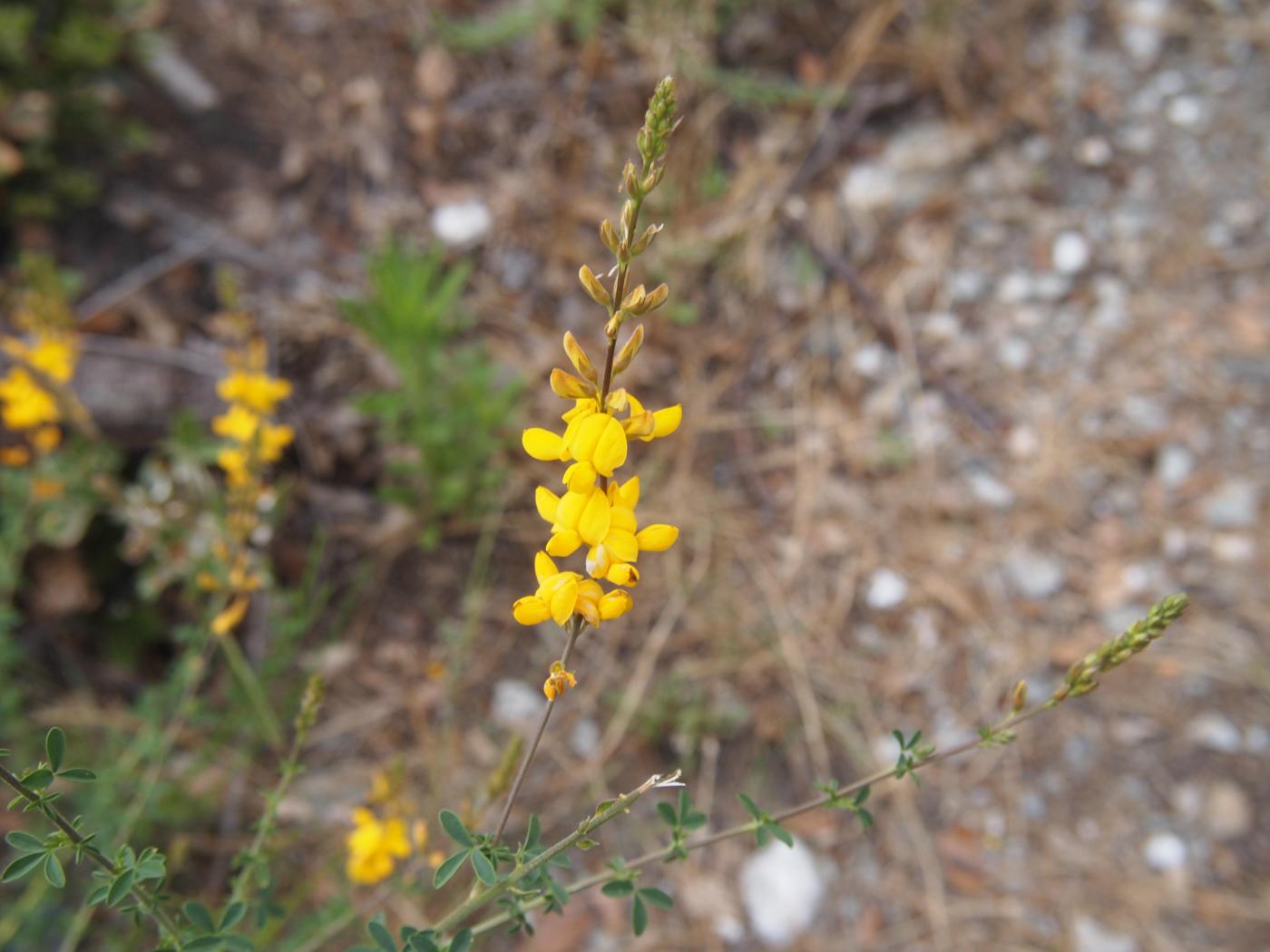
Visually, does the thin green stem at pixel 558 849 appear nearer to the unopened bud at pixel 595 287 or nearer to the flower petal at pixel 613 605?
the flower petal at pixel 613 605

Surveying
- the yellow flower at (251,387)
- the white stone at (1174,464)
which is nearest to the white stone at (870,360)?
the white stone at (1174,464)

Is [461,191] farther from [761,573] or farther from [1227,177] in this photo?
[1227,177]

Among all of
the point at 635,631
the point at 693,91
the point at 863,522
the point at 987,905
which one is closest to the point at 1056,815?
the point at 987,905

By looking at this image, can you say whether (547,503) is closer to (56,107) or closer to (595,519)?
(595,519)

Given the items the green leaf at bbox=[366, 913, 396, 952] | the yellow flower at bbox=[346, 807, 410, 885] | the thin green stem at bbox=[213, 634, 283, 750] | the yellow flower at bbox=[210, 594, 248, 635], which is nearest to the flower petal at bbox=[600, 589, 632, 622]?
the green leaf at bbox=[366, 913, 396, 952]

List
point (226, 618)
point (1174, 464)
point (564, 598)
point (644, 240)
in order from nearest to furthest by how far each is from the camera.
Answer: point (644, 240)
point (564, 598)
point (226, 618)
point (1174, 464)

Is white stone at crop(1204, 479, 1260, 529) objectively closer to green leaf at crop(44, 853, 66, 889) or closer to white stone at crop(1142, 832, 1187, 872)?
white stone at crop(1142, 832, 1187, 872)

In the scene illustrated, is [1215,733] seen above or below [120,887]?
below

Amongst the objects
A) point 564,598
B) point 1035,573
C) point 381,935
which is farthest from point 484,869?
point 1035,573
